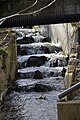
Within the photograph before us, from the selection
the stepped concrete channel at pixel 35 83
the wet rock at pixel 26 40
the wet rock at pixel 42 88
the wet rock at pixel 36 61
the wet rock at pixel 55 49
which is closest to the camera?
the stepped concrete channel at pixel 35 83

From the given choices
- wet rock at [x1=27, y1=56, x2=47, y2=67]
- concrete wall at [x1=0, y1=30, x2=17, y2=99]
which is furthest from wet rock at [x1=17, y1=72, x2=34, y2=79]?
wet rock at [x1=27, y1=56, x2=47, y2=67]

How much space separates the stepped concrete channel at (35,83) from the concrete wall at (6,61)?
2.21 feet

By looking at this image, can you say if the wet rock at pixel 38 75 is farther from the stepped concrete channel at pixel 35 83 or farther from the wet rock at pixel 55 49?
the wet rock at pixel 55 49

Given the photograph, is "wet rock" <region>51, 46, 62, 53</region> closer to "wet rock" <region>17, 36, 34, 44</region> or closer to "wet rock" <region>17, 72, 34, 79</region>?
"wet rock" <region>17, 36, 34, 44</region>

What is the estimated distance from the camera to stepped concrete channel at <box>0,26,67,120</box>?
14713mm

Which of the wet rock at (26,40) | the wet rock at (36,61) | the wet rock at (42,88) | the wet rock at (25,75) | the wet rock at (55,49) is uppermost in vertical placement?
the wet rock at (26,40)

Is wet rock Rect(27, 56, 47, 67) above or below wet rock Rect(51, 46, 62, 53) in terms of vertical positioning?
below

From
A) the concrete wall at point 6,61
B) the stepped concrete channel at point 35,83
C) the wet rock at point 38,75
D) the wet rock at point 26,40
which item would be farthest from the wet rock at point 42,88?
the wet rock at point 26,40

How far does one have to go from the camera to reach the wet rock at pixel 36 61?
2380cm

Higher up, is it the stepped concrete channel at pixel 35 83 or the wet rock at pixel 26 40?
the wet rock at pixel 26 40

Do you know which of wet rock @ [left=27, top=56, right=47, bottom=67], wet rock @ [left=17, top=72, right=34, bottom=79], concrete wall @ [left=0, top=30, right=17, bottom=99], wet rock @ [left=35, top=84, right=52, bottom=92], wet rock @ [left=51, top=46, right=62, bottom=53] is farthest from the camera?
wet rock @ [left=51, top=46, right=62, bottom=53]

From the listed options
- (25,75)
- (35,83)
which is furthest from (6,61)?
(25,75)

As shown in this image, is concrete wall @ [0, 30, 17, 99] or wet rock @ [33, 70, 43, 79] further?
wet rock @ [33, 70, 43, 79]

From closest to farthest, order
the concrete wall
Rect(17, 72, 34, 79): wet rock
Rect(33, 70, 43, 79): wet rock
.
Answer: the concrete wall, Rect(33, 70, 43, 79): wet rock, Rect(17, 72, 34, 79): wet rock
